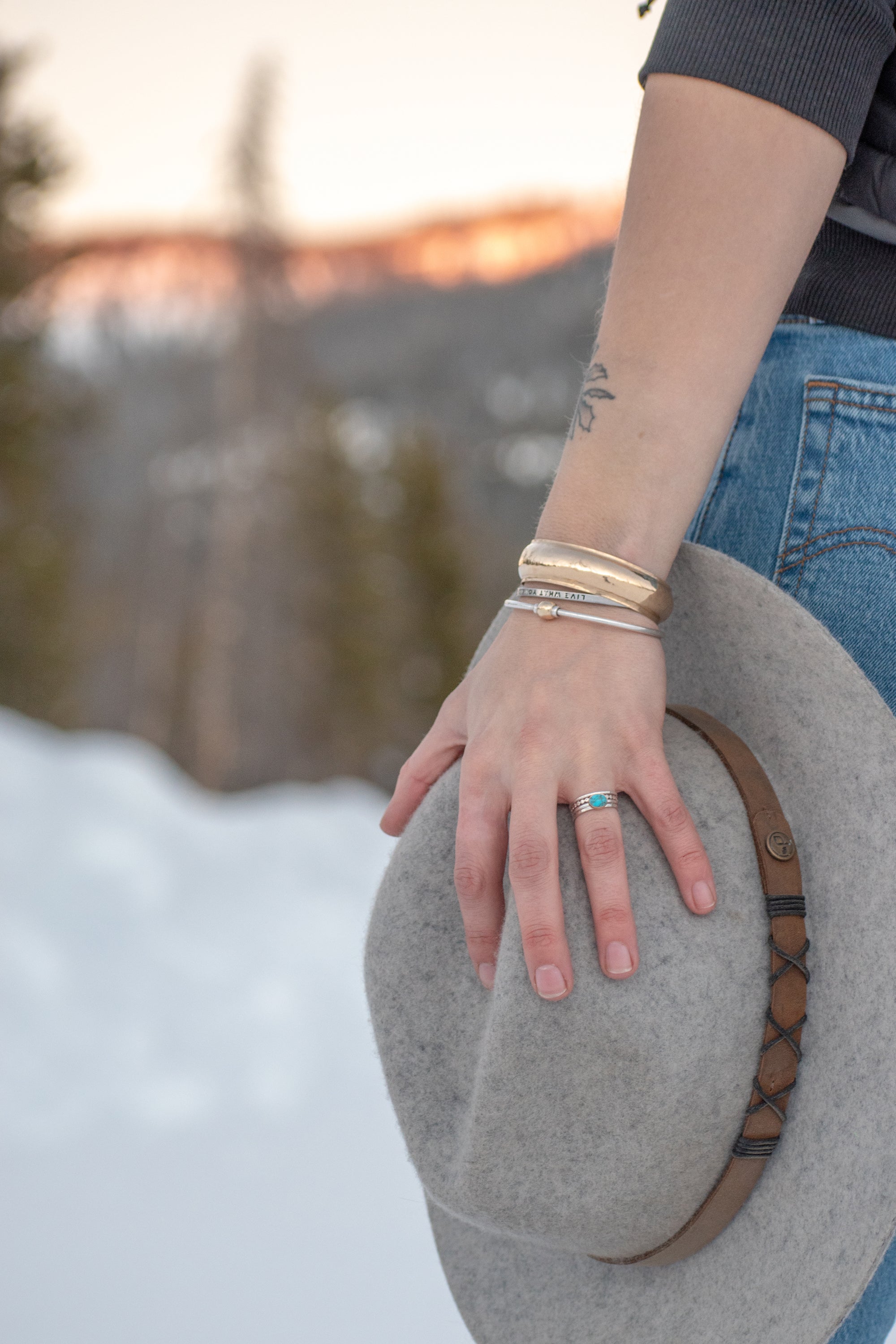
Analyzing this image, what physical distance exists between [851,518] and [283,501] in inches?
761

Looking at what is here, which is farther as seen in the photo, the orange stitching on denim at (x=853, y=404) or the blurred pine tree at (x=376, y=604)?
the blurred pine tree at (x=376, y=604)

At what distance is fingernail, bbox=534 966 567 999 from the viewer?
70 centimetres

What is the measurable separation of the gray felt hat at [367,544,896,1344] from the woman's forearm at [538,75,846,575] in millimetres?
113

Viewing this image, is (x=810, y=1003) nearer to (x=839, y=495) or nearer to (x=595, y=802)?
(x=595, y=802)

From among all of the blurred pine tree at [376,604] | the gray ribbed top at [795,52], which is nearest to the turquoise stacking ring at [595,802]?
the gray ribbed top at [795,52]

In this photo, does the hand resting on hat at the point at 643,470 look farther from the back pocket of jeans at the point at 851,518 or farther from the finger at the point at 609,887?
the back pocket of jeans at the point at 851,518

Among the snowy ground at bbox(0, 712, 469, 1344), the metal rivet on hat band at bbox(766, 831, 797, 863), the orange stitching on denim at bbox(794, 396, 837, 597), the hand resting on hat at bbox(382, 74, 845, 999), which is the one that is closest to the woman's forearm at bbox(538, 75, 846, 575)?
the hand resting on hat at bbox(382, 74, 845, 999)

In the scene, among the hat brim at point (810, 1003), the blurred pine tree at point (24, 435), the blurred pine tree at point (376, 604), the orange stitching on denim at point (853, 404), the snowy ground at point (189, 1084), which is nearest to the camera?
the hat brim at point (810, 1003)

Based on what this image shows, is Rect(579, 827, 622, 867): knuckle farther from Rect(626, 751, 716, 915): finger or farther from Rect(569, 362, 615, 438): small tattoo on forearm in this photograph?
Rect(569, 362, 615, 438): small tattoo on forearm

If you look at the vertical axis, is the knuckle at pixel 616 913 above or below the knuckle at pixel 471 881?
above

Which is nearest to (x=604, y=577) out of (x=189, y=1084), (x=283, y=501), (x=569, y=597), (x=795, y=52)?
(x=569, y=597)

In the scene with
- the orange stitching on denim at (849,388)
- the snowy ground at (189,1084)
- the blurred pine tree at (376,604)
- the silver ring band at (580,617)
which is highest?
the orange stitching on denim at (849,388)

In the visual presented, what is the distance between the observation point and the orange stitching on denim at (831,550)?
0.78 meters

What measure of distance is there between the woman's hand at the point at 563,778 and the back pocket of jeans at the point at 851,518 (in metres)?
0.16
